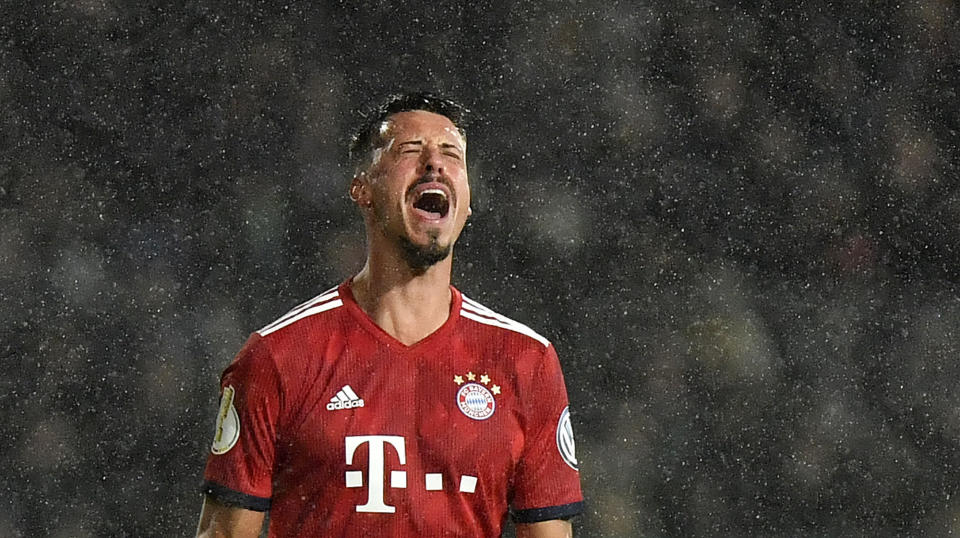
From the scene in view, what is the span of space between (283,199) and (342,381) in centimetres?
82

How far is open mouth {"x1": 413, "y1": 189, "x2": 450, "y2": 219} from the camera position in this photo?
1200 millimetres

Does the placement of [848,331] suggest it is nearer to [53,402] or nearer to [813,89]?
[813,89]

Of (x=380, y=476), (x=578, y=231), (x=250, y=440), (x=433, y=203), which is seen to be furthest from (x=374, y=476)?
(x=578, y=231)

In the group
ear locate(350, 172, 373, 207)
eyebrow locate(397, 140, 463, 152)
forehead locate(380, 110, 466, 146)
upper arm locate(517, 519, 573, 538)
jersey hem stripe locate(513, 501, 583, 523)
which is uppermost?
forehead locate(380, 110, 466, 146)

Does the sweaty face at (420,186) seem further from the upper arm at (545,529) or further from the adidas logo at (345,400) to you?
the upper arm at (545,529)

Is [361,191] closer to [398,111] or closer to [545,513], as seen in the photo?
[398,111]

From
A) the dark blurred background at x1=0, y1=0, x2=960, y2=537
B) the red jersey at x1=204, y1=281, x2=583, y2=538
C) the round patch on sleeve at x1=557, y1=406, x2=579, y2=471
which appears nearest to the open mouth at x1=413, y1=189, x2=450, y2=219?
the red jersey at x1=204, y1=281, x2=583, y2=538

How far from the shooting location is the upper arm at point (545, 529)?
122 centimetres

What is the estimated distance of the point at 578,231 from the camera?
6.64ft

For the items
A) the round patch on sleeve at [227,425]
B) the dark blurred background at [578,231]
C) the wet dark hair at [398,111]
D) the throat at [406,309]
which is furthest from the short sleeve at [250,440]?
the dark blurred background at [578,231]

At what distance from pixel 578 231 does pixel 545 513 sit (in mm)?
855

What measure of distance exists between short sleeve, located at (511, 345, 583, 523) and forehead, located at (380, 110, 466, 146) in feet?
0.71

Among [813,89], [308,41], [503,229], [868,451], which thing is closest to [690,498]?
[868,451]

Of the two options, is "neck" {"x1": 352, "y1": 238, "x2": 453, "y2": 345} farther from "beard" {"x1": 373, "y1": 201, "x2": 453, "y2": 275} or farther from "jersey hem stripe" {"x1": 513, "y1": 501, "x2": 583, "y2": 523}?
"jersey hem stripe" {"x1": 513, "y1": 501, "x2": 583, "y2": 523}
